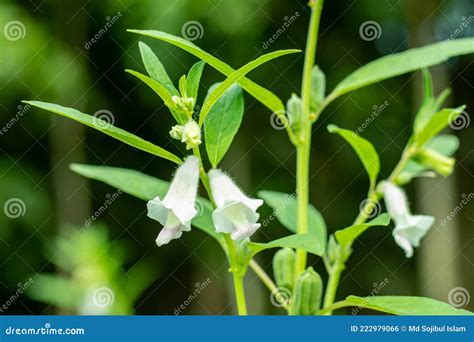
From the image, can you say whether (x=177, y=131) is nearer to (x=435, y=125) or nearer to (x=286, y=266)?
(x=286, y=266)

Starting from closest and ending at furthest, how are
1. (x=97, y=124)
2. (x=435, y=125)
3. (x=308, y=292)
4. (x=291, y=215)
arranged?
(x=97, y=124)
(x=308, y=292)
(x=435, y=125)
(x=291, y=215)

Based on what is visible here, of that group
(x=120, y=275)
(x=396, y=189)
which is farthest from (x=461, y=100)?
(x=396, y=189)

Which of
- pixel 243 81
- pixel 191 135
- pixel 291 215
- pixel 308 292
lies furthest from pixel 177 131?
pixel 291 215

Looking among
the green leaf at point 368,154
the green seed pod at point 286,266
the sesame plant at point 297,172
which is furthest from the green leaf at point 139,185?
the green leaf at point 368,154

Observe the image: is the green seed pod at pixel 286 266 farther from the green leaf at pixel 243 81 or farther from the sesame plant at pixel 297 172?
the green leaf at pixel 243 81

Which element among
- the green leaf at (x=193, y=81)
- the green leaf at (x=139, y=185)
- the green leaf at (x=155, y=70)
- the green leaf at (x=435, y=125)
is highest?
the green leaf at (x=435, y=125)

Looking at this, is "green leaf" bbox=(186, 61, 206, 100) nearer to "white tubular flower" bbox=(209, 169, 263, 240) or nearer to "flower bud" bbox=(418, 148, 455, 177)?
"white tubular flower" bbox=(209, 169, 263, 240)

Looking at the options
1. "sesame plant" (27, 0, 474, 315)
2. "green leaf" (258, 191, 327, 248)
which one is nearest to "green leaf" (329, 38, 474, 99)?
"sesame plant" (27, 0, 474, 315)
